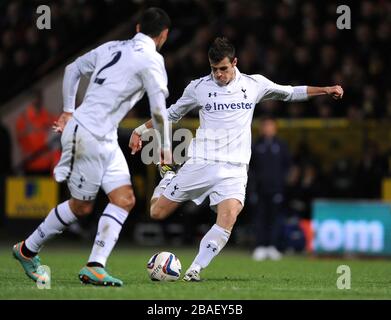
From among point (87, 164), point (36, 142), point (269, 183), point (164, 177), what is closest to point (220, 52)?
point (164, 177)

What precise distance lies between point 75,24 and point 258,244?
26.9ft

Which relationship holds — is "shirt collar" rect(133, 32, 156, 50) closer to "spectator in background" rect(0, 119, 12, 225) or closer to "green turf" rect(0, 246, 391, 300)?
"green turf" rect(0, 246, 391, 300)

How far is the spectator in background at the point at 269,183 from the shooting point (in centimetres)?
1520

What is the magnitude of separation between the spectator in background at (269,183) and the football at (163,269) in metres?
5.87

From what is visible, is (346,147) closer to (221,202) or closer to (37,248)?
(221,202)

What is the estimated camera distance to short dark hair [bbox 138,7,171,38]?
8.16m

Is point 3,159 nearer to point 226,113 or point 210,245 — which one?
point 226,113

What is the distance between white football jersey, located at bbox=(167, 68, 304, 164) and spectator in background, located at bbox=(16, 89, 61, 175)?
8787mm

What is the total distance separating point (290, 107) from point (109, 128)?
9.55 metres

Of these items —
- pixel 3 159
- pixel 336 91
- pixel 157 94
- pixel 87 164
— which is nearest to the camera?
pixel 157 94

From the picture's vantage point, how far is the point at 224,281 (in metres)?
9.42

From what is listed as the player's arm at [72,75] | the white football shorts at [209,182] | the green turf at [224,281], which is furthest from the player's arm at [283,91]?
the player's arm at [72,75]
